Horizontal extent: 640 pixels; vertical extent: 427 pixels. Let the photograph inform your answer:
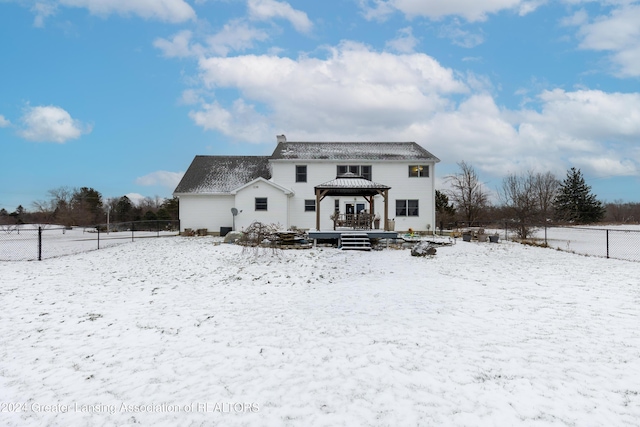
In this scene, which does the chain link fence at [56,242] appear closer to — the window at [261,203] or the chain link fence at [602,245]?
the window at [261,203]

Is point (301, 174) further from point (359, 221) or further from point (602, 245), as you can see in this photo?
point (602, 245)

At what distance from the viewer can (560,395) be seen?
12.8 feet

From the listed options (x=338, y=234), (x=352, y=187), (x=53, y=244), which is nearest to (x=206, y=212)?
(x=53, y=244)

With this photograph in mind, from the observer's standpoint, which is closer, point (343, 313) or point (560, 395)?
point (560, 395)

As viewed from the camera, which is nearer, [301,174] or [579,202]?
[301,174]

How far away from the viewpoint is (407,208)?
86.1ft

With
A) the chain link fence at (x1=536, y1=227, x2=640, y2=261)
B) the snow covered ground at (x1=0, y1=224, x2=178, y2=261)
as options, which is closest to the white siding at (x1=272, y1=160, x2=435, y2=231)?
the chain link fence at (x1=536, y1=227, x2=640, y2=261)

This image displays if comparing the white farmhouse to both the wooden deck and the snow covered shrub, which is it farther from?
the snow covered shrub

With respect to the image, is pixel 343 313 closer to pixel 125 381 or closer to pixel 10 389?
pixel 125 381

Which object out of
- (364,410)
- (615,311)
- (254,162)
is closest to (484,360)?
(364,410)

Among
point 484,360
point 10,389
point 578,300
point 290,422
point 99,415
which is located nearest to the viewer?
point 290,422

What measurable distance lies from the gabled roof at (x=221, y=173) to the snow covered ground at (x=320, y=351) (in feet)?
54.9

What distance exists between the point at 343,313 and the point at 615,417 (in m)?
4.14

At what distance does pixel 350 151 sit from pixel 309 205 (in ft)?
17.8
